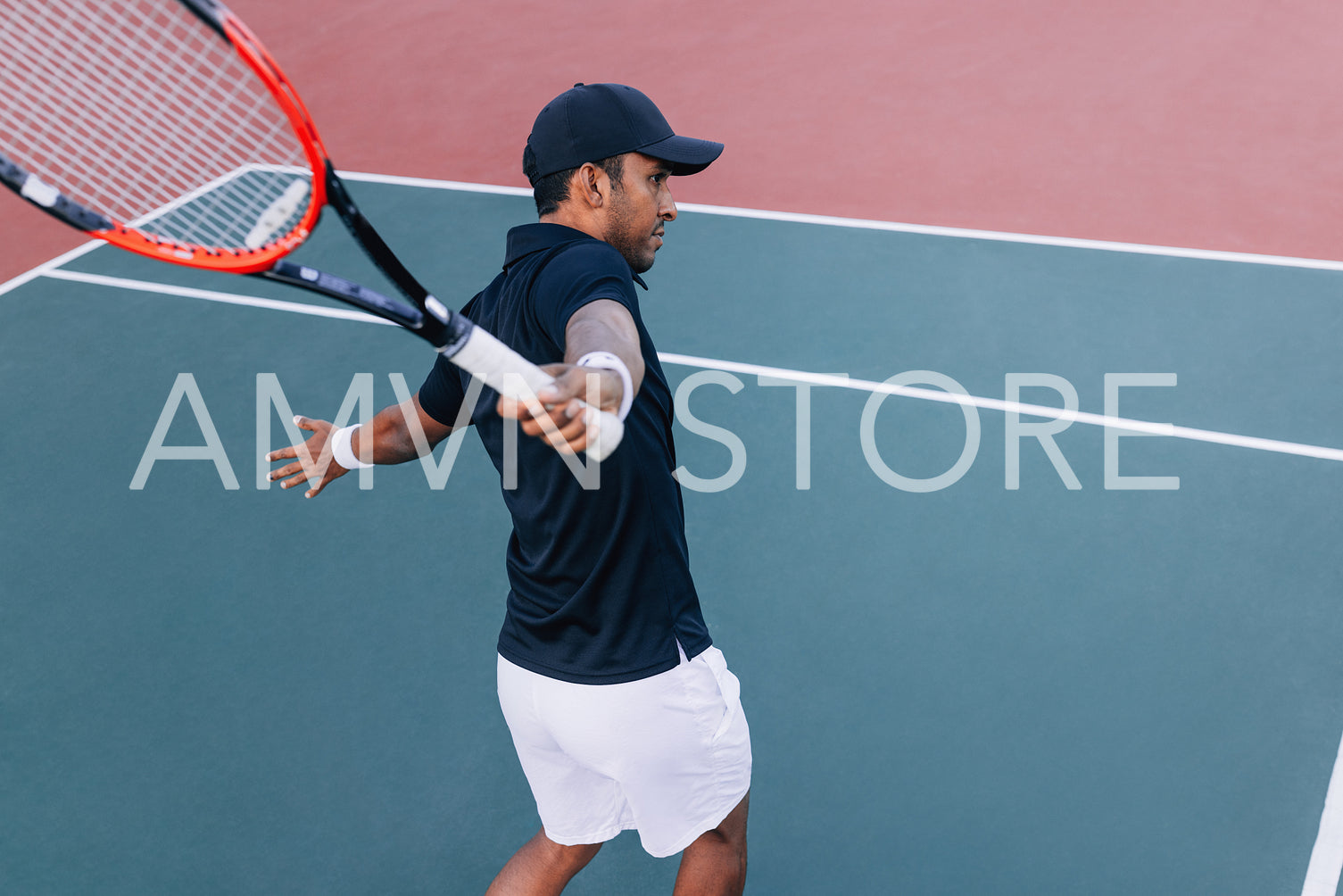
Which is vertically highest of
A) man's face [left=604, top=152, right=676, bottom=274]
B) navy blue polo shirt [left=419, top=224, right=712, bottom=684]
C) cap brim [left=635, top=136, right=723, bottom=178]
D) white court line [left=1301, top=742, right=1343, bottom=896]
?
cap brim [left=635, top=136, right=723, bottom=178]

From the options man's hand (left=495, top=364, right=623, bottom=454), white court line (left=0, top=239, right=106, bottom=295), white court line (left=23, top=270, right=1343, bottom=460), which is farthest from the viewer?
white court line (left=0, top=239, right=106, bottom=295)

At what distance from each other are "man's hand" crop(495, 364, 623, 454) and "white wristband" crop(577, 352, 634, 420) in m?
0.03

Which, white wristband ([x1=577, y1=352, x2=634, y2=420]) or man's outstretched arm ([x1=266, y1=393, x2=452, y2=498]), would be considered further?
man's outstretched arm ([x1=266, y1=393, x2=452, y2=498])

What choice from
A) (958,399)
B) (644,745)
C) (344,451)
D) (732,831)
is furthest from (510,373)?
(958,399)

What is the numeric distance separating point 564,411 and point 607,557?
1.71ft

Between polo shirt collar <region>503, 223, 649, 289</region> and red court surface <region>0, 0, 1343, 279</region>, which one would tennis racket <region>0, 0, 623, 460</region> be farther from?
polo shirt collar <region>503, 223, 649, 289</region>

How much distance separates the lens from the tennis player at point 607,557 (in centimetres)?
228

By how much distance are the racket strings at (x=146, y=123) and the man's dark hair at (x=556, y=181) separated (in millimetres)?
4059

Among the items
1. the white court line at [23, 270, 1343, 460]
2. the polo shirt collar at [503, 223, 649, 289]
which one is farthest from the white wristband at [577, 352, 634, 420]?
the white court line at [23, 270, 1343, 460]

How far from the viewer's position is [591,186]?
7.87ft

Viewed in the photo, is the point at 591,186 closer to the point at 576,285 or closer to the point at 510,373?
the point at 576,285

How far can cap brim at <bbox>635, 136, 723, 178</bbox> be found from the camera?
2.40 m

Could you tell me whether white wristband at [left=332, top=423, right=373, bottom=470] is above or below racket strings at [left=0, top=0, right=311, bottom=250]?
below

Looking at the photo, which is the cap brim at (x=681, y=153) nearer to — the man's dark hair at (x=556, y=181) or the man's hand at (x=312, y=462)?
the man's dark hair at (x=556, y=181)
